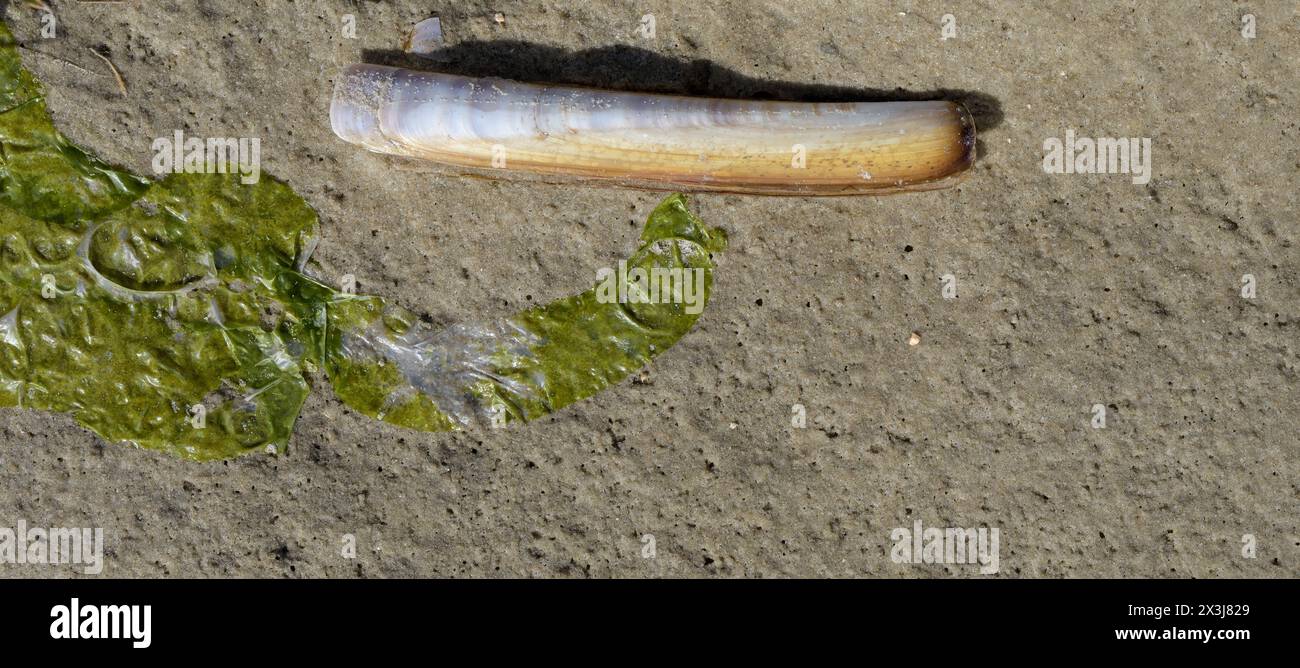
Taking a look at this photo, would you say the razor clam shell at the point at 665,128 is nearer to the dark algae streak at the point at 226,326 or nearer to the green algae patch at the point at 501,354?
the dark algae streak at the point at 226,326

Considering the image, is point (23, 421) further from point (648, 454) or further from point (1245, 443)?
point (1245, 443)

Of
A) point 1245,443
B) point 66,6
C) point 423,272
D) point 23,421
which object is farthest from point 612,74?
point 1245,443

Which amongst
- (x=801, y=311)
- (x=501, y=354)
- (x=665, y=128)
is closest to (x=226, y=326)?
(x=501, y=354)

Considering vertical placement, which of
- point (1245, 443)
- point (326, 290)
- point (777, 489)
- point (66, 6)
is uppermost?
point (66, 6)

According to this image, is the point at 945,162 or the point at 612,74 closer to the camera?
the point at 945,162

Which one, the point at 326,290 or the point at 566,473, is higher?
the point at 326,290

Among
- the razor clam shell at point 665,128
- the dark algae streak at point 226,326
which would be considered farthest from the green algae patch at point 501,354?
the razor clam shell at point 665,128

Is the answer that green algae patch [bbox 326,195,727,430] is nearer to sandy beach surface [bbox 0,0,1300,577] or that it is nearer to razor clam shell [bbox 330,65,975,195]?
sandy beach surface [bbox 0,0,1300,577]
